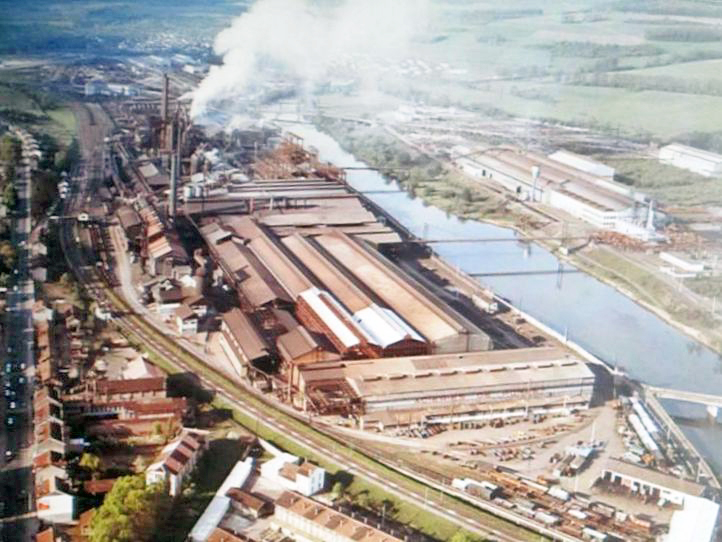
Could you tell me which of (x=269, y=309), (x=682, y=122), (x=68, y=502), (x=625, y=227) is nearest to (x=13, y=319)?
(x=269, y=309)

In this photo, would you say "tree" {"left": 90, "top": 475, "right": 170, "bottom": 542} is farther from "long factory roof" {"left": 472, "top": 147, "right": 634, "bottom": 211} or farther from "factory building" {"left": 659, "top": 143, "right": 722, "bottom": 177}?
"factory building" {"left": 659, "top": 143, "right": 722, "bottom": 177}

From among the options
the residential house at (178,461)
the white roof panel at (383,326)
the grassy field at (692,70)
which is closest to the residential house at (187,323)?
the white roof panel at (383,326)

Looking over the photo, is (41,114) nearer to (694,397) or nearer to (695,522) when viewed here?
(694,397)

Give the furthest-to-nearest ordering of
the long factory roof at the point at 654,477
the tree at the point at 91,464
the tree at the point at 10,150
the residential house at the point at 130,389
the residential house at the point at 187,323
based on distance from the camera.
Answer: the tree at the point at 10,150, the residential house at the point at 187,323, the residential house at the point at 130,389, the long factory roof at the point at 654,477, the tree at the point at 91,464

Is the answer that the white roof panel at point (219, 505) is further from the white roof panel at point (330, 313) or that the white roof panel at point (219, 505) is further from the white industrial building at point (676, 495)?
the white industrial building at point (676, 495)

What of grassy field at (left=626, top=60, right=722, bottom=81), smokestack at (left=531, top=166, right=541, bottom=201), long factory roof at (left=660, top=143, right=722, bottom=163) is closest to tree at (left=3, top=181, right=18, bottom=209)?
smokestack at (left=531, top=166, right=541, bottom=201)
